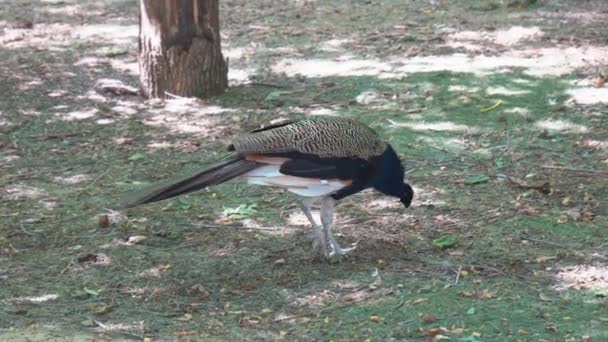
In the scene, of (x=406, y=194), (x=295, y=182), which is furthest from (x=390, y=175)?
(x=295, y=182)

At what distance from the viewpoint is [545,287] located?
477 centimetres

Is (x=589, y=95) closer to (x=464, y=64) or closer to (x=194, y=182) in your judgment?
(x=464, y=64)

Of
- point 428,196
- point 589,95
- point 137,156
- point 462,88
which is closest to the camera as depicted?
point 428,196

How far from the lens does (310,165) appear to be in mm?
4980

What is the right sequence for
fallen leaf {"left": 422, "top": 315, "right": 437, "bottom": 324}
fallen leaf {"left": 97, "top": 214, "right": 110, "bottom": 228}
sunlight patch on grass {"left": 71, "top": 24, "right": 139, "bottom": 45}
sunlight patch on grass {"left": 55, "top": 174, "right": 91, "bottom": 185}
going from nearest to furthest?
1. fallen leaf {"left": 422, "top": 315, "right": 437, "bottom": 324}
2. fallen leaf {"left": 97, "top": 214, "right": 110, "bottom": 228}
3. sunlight patch on grass {"left": 55, "top": 174, "right": 91, "bottom": 185}
4. sunlight patch on grass {"left": 71, "top": 24, "right": 139, "bottom": 45}

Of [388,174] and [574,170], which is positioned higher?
[388,174]

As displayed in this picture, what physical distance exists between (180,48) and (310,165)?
3337mm

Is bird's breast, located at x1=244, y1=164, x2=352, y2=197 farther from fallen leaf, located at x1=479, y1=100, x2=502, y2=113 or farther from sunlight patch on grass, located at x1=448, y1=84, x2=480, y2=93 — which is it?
sunlight patch on grass, located at x1=448, y1=84, x2=480, y2=93

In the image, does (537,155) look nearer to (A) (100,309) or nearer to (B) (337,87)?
(B) (337,87)

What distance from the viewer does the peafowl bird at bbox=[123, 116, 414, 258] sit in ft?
16.3

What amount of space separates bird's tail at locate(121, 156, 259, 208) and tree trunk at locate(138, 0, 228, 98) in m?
3.17

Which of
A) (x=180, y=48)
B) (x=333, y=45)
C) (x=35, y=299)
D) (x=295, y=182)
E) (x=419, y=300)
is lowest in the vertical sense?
(x=35, y=299)

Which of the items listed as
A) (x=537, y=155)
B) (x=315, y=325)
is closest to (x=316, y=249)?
(x=315, y=325)

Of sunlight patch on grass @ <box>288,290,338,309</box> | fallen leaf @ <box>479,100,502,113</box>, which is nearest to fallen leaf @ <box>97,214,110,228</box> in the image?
sunlight patch on grass @ <box>288,290,338,309</box>
